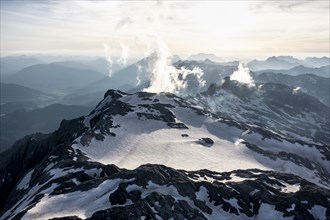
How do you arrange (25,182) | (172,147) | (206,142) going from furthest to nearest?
(206,142) → (172,147) → (25,182)

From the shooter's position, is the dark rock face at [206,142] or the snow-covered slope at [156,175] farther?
the dark rock face at [206,142]

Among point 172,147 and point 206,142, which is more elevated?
point 172,147

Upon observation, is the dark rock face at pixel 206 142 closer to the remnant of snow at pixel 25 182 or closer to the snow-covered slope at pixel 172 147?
the snow-covered slope at pixel 172 147

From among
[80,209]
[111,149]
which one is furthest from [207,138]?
[80,209]

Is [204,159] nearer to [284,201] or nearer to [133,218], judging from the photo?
[284,201]

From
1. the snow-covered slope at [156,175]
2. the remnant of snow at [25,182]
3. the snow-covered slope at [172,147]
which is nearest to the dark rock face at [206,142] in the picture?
the snow-covered slope at [172,147]

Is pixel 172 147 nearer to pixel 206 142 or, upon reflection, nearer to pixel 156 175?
pixel 206 142

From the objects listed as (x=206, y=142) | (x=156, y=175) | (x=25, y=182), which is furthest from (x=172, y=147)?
(x=156, y=175)

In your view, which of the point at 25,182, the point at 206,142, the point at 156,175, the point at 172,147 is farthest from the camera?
the point at 206,142

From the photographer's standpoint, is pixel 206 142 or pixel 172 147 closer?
pixel 172 147
